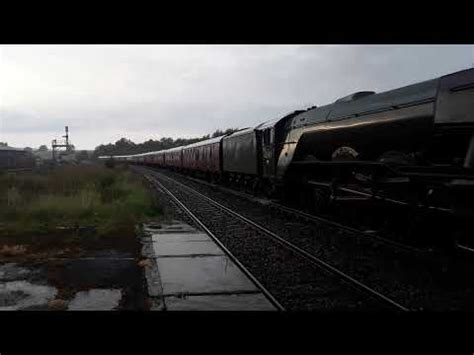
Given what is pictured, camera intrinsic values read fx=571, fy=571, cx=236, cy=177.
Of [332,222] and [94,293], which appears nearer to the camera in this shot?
[94,293]

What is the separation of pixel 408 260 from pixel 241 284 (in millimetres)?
3205

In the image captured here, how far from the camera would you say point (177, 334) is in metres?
4.63

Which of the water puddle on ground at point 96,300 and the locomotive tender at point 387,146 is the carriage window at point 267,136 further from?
the water puddle on ground at point 96,300

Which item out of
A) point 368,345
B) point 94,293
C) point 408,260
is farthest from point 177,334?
point 408,260

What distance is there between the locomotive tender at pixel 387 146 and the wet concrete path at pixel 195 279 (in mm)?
3504

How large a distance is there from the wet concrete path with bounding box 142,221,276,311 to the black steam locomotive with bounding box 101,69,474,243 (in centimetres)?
349

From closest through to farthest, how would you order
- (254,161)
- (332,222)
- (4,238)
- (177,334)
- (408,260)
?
(177,334) → (408,260) → (4,238) → (332,222) → (254,161)

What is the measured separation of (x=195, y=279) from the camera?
342 inches

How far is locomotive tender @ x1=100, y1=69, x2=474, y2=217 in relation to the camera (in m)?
9.02

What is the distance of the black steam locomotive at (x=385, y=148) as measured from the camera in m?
9.02

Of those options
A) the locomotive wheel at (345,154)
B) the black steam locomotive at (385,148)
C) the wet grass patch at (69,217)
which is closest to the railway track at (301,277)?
A: the black steam locomotive at (385,148)

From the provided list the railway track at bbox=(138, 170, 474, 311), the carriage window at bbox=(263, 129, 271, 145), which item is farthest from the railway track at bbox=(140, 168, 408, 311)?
the carriage window at bbox=(263, 129, 271, 145)

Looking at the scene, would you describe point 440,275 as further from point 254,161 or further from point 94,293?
point 254,161

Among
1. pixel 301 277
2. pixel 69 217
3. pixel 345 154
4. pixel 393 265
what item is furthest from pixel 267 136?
pixel 301 277
